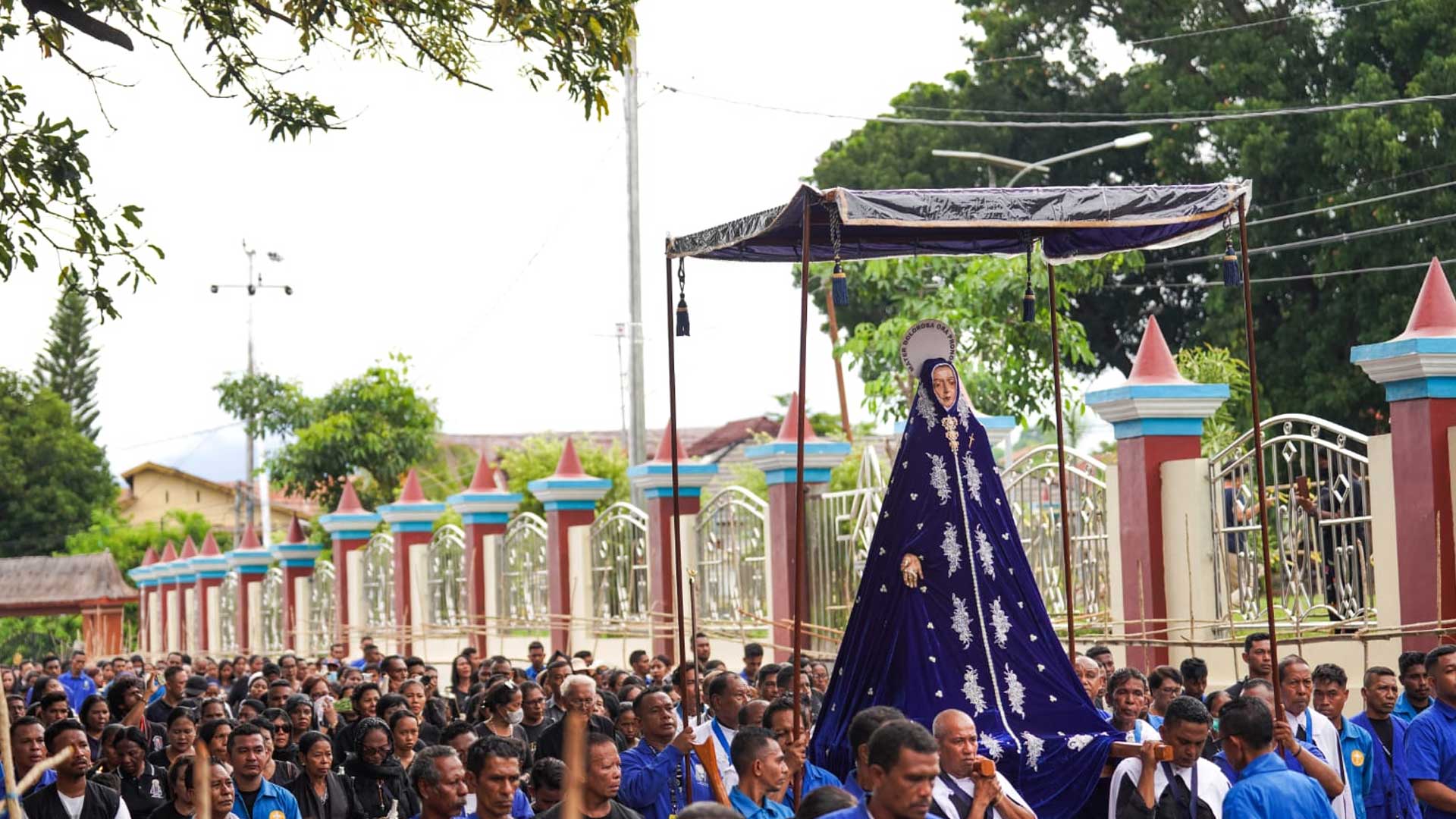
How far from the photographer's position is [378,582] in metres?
25.2

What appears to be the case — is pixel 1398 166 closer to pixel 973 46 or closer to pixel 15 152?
pixel 973 46

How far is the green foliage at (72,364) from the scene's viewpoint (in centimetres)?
6200

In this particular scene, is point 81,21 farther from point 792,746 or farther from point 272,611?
point 272,611

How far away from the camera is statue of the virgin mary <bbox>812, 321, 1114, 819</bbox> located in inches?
298

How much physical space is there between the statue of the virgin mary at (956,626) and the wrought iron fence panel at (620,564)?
10531mm

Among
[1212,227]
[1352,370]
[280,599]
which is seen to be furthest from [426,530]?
[1212,227]

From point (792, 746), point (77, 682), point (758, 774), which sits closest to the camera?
point (758, 774)

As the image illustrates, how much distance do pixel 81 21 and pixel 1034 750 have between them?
5231 mm

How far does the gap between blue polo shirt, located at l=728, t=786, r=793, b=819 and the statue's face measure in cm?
202

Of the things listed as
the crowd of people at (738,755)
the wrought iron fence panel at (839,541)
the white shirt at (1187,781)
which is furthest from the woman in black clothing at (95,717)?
the white shirt at (1187,781)

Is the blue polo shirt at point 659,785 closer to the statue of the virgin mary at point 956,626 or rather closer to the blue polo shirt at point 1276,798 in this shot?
the statue of the virgin mary at point 956,626

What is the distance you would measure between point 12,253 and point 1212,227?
5.61 m

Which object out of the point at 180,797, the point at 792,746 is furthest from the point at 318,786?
the point at 792,746

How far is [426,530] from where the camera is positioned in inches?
944
